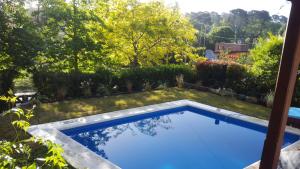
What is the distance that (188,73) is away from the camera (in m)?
14.6

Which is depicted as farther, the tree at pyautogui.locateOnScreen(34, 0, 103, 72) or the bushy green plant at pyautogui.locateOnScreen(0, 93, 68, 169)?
the tree at pyautogui.locateOnScreen(34, 0, 103, 72)

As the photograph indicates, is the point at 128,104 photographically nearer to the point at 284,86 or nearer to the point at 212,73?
the point at 212,73

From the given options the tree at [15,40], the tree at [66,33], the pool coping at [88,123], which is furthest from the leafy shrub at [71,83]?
the pool coping at [88,123]

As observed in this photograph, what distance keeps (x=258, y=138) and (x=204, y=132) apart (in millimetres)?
1694

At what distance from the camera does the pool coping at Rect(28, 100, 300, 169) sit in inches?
207

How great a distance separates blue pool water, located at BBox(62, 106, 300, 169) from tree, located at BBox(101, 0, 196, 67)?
5.65m

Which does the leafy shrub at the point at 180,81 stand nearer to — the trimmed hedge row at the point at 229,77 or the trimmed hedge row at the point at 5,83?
the trimmed hedge row at the point at 229,77

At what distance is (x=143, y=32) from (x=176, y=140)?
762 cm

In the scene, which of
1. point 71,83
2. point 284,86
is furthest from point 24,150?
point 71,83

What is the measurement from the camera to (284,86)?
2961 millimetres

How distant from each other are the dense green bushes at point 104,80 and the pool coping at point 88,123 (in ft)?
8.96

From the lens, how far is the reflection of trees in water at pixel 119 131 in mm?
7148

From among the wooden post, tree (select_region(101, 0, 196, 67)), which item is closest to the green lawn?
tree (select_region(101, 0, 196, 67))

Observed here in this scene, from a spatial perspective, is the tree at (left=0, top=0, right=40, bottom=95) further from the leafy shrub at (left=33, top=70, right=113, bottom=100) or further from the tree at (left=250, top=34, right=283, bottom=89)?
the tree at (left=250, top=34, right=283, bottom=89)
